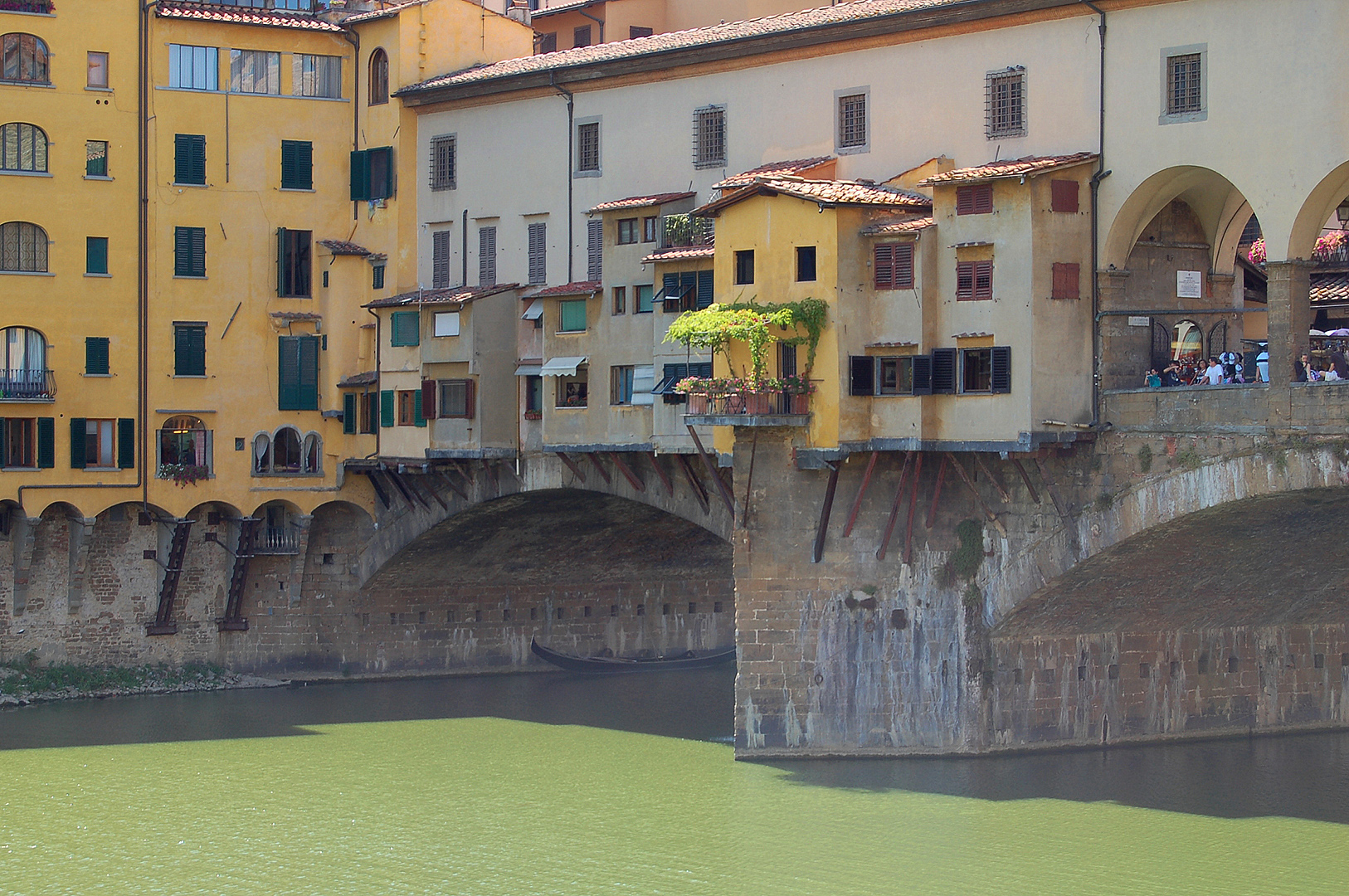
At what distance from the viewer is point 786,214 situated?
37.1m

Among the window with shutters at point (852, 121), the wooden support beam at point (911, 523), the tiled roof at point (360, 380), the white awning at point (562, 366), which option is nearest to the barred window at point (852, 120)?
the window with shutters at point (852, 121)

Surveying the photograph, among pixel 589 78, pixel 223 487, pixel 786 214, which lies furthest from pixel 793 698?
pixel 223 487

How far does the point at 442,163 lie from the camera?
4741 cm

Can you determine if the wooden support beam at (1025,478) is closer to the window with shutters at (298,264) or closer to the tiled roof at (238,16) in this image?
the window with shutters at (298,264)

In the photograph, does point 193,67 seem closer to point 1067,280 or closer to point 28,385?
point 28,385

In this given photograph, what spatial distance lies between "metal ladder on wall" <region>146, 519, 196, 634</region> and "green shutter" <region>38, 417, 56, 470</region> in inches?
126

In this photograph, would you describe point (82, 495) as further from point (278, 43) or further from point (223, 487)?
point (278, 43)

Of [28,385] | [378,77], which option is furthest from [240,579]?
[378,77]

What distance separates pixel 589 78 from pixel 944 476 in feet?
40.4

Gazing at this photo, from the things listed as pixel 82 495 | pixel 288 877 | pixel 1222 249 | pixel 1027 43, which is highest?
pixel 1027 43

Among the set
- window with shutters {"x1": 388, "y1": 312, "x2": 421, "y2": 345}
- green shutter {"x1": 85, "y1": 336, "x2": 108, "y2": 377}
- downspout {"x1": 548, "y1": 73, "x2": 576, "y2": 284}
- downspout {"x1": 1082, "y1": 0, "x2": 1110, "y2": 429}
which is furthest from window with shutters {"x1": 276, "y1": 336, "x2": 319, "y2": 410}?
downspout {"x1": 1082, "y1": 0, "x2": 1110, "y2": 429}

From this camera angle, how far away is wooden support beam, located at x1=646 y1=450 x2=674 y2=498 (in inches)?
1687

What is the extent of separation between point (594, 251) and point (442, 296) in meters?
3.96

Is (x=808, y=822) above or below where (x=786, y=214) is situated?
below
